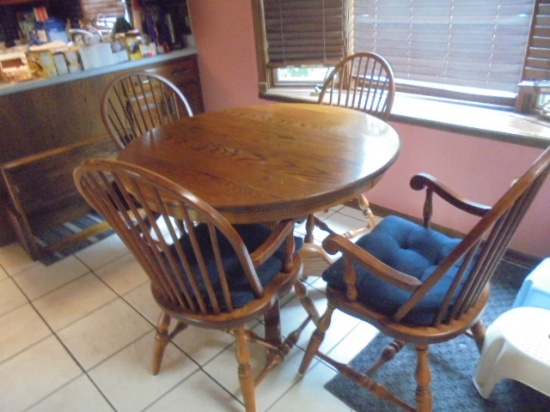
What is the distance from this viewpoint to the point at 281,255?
1.40 meters

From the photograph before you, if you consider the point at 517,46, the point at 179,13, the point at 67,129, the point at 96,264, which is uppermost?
the point at 179,13

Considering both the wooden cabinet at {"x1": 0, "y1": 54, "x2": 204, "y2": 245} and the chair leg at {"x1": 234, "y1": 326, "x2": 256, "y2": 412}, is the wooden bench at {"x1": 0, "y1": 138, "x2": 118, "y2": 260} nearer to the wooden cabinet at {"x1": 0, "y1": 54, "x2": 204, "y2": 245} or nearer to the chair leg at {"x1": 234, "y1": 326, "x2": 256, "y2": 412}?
the wooden cabinet at {"x1": 0, "y1": 54, "x2": 204, "y2": 245}

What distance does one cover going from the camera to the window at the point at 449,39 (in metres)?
1.86

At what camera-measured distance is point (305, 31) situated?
250cm

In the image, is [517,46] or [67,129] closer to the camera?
[517,46]

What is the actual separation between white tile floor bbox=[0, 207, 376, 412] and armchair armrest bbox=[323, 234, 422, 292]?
0.60 m

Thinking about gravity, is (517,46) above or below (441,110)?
above

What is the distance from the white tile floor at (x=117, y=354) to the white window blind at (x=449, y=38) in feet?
4.09

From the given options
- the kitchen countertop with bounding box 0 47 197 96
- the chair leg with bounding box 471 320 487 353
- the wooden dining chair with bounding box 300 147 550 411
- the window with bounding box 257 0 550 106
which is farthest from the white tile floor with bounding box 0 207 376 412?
the window with bounding box 257 0 550 106

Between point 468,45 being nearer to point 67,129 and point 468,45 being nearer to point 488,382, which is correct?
point 488,382

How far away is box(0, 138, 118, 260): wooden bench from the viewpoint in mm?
2262

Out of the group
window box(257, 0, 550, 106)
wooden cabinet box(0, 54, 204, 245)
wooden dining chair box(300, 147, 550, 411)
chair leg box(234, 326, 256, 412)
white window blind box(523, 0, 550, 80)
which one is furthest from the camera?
wooden cabinet box(0, 54, 204, 245)

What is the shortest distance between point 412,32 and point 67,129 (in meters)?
2.06

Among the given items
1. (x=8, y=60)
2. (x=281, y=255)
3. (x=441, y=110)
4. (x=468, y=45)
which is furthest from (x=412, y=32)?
(x=8, y=60)
